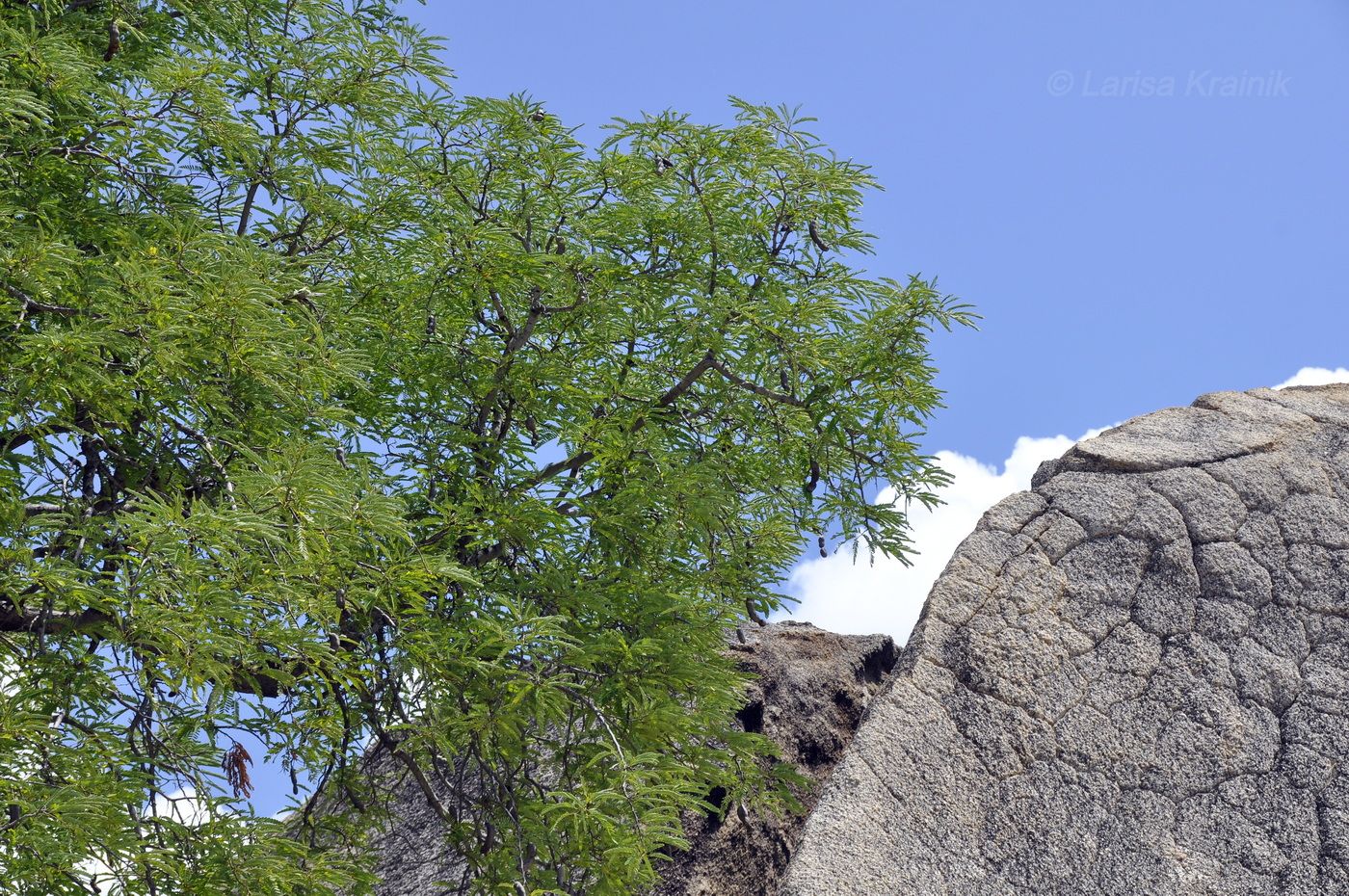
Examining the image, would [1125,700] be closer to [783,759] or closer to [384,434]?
[783,759]

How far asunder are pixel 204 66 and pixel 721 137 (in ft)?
7.06

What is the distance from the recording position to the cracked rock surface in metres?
5.63

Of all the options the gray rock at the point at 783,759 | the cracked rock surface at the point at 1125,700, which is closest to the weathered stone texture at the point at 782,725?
the gray rock at the point at 783,759

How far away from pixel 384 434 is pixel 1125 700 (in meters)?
3.62

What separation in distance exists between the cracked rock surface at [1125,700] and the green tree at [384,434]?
2.35ft

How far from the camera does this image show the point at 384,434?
6184mm

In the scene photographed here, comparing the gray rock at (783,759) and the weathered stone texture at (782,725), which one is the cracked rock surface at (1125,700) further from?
the weathered stone texture at (782,725)

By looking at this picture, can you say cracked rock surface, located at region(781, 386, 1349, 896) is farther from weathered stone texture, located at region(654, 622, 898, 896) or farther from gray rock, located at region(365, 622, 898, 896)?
weathered stone texture, located at region(654, 622, 898, 896)

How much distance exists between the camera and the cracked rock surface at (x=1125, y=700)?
18.5 feet

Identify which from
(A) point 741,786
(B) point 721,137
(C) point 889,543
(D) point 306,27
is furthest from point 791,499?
(D) point 306,27

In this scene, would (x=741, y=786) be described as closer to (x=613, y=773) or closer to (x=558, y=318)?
(x=613, y=773)

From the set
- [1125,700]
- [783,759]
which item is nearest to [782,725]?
[783,759]

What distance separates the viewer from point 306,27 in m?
6.48

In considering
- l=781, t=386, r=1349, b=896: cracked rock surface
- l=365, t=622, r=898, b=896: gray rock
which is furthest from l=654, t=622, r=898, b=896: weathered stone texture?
l=781, t=386, r=1349, b=896: cracked rock surface
